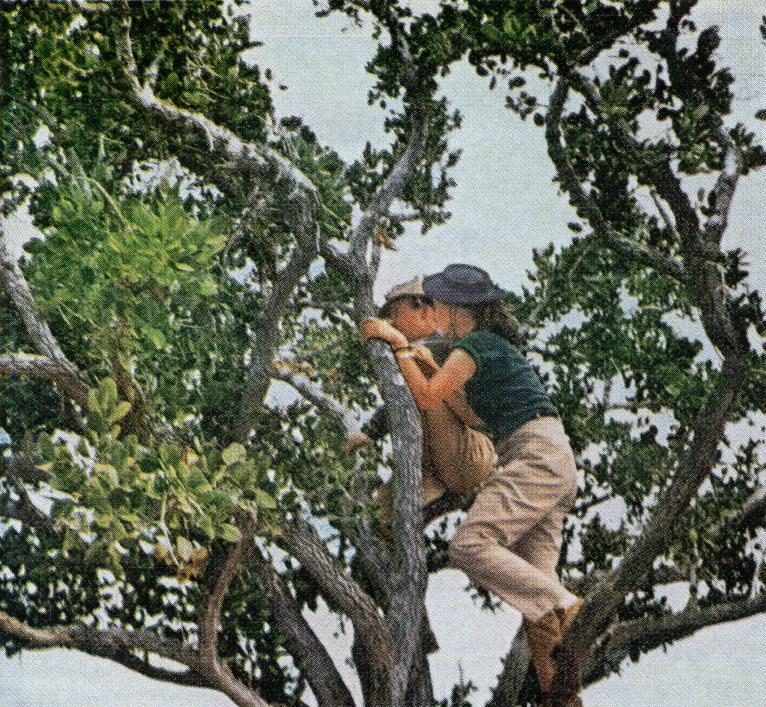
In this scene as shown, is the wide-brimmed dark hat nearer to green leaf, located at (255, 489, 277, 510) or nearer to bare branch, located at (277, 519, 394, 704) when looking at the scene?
bare branch, located at (277, 519, 394, 704)

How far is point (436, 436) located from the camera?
691 centimetres

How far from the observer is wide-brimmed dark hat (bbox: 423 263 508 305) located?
→ 684 centimetres

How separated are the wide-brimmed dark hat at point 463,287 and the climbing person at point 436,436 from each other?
0.11m

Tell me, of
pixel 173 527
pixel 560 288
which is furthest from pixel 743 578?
pixel 173 527

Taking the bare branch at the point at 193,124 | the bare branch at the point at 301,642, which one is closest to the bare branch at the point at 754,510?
the bare branch at the point at 301,642

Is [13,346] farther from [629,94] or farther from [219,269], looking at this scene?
[629,94]

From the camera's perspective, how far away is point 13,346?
7000 mm

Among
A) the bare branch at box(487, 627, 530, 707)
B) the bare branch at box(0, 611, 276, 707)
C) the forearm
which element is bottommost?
the bare branch at box(0, 611, 276, 707)

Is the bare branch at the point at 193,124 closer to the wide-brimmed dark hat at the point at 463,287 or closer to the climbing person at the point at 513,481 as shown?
the wide-brimmed dark hat at the point at 463,287

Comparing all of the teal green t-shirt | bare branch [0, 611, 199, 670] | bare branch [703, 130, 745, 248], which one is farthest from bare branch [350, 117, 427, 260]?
bare branch [0, 611, 199, 670]

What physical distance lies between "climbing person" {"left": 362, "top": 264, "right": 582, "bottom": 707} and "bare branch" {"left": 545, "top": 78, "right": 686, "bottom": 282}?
1095mm

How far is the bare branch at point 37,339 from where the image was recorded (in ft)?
19.1

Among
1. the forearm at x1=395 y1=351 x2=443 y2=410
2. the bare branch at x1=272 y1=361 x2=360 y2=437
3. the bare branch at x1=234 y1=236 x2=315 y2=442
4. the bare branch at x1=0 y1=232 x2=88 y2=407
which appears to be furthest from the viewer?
the bare branch at x1=272 y1=361 x2=360 y2=437

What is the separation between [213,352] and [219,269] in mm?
974
